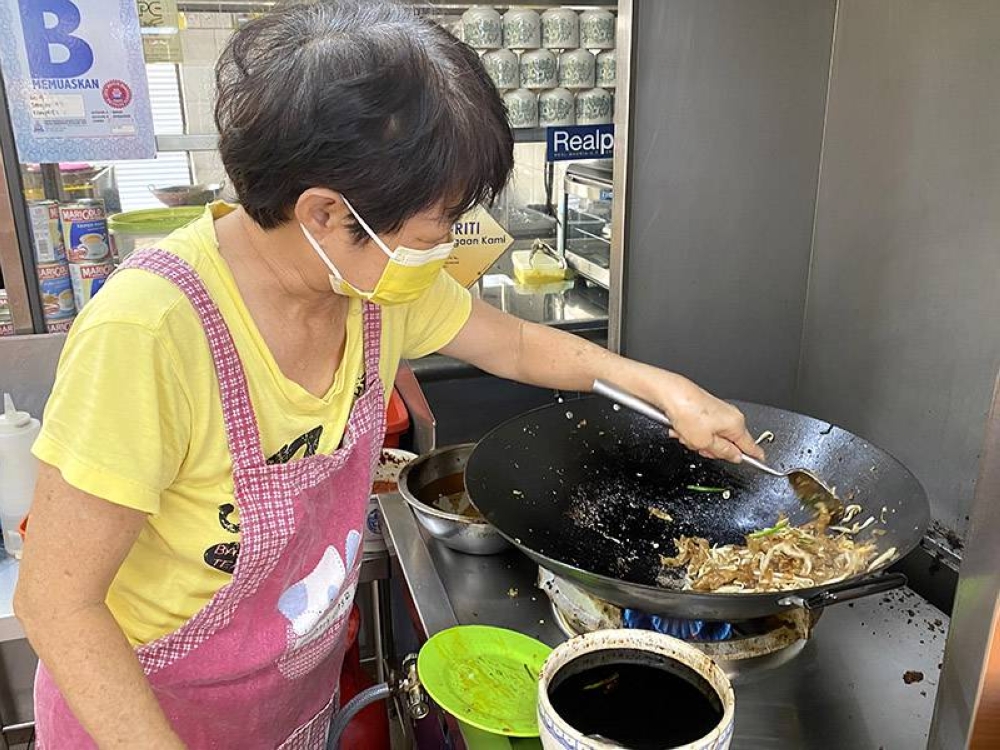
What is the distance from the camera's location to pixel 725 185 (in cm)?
181

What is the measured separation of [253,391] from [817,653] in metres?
0.83

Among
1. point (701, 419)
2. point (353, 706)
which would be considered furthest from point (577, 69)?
point (353, 706)

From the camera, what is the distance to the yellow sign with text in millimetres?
2008

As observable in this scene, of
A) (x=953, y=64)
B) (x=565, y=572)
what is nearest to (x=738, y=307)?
(x=953, y=64)

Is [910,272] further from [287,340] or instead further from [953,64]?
[287,340]

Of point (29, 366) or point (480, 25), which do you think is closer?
point (29, 366)

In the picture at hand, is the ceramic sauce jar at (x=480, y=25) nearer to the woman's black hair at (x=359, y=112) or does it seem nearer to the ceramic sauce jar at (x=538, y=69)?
the ceramic sauce jar at (x=538, y=69)

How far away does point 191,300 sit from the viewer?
2.89 ft

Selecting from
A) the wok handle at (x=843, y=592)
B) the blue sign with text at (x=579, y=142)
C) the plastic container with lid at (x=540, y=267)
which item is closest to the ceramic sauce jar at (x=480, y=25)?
the blue sign with text at (x=579, y=142)

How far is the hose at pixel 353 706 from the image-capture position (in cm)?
125

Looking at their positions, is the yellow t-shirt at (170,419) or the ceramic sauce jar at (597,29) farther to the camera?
the ceramic sauce jar at (597,29)

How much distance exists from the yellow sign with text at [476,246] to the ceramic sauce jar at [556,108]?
296mm

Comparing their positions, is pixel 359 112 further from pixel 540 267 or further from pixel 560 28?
pixel 540 267

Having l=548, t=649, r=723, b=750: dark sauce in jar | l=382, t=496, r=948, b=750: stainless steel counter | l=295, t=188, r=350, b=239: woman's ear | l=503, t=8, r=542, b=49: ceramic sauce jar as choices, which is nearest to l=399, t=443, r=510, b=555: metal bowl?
l=382, t=496, r=948, b=750: stainless steel counter
